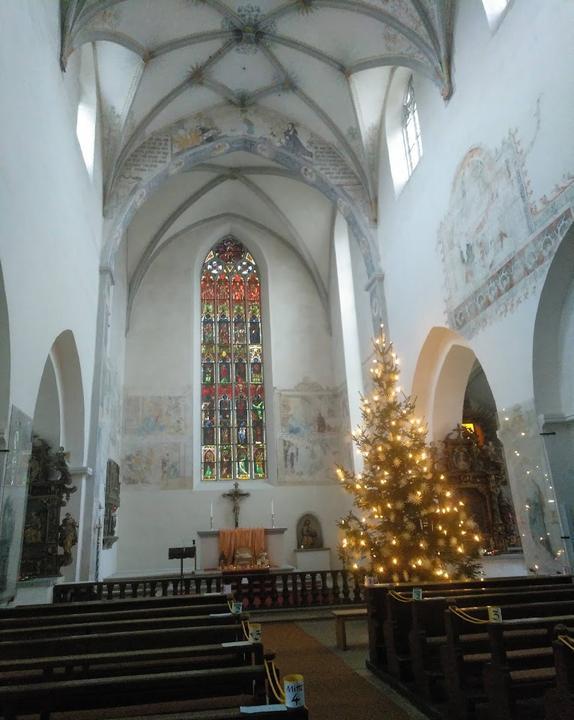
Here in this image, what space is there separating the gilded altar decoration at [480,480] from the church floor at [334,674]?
12.0ft

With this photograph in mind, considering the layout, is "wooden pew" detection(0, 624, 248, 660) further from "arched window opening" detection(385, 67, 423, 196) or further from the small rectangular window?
"arched window opening" detection(385, 67, 423, 196)

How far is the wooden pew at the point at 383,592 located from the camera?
610 centimetres

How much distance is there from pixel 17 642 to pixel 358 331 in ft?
48.0

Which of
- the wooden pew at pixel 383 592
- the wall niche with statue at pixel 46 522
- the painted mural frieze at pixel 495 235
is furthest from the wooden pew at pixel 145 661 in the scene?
the wall niche with statue at pixel 46 522

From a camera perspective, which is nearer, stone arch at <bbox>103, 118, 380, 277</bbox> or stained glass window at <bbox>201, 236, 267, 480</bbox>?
stone arch at <bbox>103, 118, 380, 277</bbox>

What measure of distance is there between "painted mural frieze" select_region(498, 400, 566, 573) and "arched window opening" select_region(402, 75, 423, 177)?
6749 mm

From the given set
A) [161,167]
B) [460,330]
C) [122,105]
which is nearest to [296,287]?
[161,167]

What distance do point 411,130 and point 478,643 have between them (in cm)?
1157

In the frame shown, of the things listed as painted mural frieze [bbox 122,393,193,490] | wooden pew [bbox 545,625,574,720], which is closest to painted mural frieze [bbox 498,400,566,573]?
wooden pew [bbox 545,625,574,720]

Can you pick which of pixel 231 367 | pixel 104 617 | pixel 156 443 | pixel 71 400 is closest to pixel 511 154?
pixel 104 617

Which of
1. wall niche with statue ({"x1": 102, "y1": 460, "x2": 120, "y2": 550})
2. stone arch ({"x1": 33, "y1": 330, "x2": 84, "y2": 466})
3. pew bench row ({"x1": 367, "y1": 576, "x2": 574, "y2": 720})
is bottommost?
pew bench row ({"x1": 367, "y1": 576, "x2": 574, "y2": 720})

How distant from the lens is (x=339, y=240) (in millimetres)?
19219

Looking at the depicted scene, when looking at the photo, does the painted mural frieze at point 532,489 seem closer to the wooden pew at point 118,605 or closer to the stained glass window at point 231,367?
the wooden pew at point 118,605

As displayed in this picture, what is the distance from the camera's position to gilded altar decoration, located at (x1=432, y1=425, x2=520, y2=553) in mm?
11961
